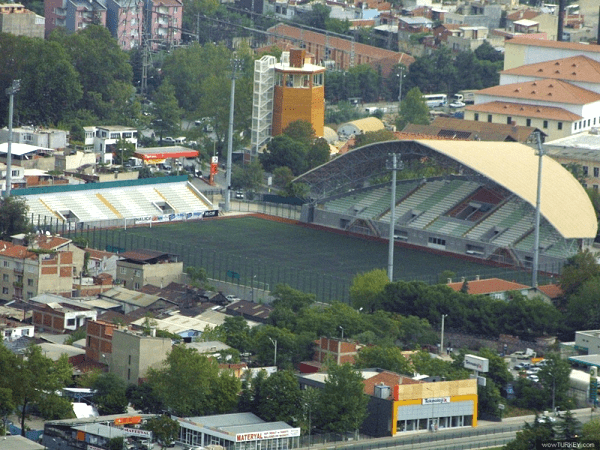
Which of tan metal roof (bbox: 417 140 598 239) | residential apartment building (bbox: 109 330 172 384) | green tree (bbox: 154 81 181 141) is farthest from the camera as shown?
green tree (bbox: 154 81 181 141)

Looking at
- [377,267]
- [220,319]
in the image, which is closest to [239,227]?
[377,267]

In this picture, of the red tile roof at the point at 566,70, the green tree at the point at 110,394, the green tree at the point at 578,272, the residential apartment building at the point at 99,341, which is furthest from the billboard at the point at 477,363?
the red tile roof at the point at 566,70

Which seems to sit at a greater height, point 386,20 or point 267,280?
point 386,20

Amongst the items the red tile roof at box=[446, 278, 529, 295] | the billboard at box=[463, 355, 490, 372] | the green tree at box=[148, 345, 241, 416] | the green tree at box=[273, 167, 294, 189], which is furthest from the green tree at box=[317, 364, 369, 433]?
the green tree at box=[273, 167, 294, 189]

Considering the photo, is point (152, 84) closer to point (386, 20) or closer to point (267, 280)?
point (386, 20)

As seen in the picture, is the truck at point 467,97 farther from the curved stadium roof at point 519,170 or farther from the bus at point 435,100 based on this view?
the curved stadium roof at point 519,170

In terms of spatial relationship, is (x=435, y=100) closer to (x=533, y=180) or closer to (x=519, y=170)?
(x=519, y=170)

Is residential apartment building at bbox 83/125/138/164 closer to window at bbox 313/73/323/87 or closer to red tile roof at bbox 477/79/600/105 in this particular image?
window at bbox 313/73/323/87

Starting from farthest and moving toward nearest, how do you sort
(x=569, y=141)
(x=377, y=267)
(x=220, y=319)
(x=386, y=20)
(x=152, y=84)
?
(x=386, y=20) → (x=152, y=84) → (x=569, y=141) → (x=377, y=267) → (x=220, y=319)
